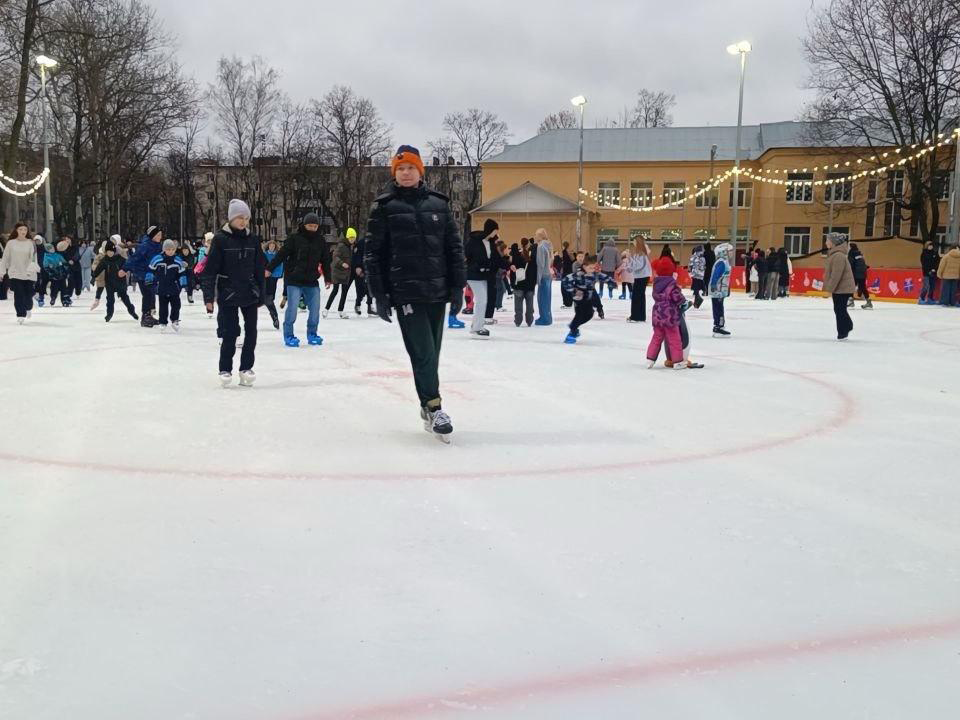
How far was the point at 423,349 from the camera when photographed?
16.5 ft

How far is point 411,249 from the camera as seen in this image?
4.99 meters

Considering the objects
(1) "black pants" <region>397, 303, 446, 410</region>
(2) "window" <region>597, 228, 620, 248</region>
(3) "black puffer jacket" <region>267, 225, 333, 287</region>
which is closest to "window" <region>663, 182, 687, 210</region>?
(2) "window" <region>597, 228, 620, 248</region>

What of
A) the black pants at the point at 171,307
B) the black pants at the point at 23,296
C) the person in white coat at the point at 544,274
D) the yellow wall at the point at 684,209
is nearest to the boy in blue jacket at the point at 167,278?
the black pants at the point at 171,307

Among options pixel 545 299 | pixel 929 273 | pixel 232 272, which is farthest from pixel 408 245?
pixel 929 273

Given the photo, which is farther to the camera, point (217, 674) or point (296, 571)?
point (296, 571)

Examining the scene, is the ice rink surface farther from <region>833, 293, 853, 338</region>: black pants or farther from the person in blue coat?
the person in blue coat

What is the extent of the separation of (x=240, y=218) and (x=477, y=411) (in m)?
2.81

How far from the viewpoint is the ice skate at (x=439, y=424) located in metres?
4.88

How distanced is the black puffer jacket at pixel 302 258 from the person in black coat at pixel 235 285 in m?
2.60

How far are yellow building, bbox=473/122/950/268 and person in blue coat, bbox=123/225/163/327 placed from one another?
119 ft

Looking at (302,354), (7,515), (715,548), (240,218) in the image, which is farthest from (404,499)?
(302,354)

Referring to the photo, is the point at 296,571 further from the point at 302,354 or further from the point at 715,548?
the point at 302,354

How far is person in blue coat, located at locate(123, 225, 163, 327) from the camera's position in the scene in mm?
12000

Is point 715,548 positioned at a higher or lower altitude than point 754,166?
lower
